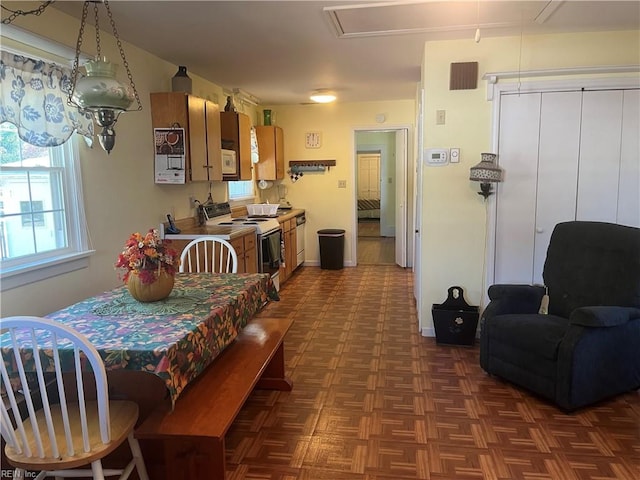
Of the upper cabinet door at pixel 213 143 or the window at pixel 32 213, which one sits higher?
the upper cabinet door at pixel 213 143

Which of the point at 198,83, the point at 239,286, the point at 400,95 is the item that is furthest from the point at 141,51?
the point at 400,95

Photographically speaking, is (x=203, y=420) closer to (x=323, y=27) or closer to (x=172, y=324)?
(x=172, y=324)

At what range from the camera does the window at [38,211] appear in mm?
2541

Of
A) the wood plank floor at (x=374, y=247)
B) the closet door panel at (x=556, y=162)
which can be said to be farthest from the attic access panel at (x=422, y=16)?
the wood plank floor at (x=374, y=247)

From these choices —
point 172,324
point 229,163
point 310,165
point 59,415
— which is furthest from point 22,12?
point 310,165

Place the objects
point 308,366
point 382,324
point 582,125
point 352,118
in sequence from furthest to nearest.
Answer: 1. point 352,118
2. point 382,324
3. point 582,125
4. point 308,366

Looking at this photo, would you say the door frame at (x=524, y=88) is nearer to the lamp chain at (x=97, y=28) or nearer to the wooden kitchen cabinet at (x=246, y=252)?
the wooden kitchen cabinet at (x=246, y=252)

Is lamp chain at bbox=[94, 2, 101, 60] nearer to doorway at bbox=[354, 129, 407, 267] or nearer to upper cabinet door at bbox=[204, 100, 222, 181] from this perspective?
upper cabinet door at bbox=[204, 100, 222, 181]

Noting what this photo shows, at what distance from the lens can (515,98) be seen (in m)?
3.66

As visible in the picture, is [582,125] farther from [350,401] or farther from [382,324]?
[350,401]

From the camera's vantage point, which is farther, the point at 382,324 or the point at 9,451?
the point at 382,324

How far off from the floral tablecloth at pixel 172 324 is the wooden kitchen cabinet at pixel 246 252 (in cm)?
137

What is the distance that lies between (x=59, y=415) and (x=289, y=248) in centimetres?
438

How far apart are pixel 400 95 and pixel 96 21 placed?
408cm
